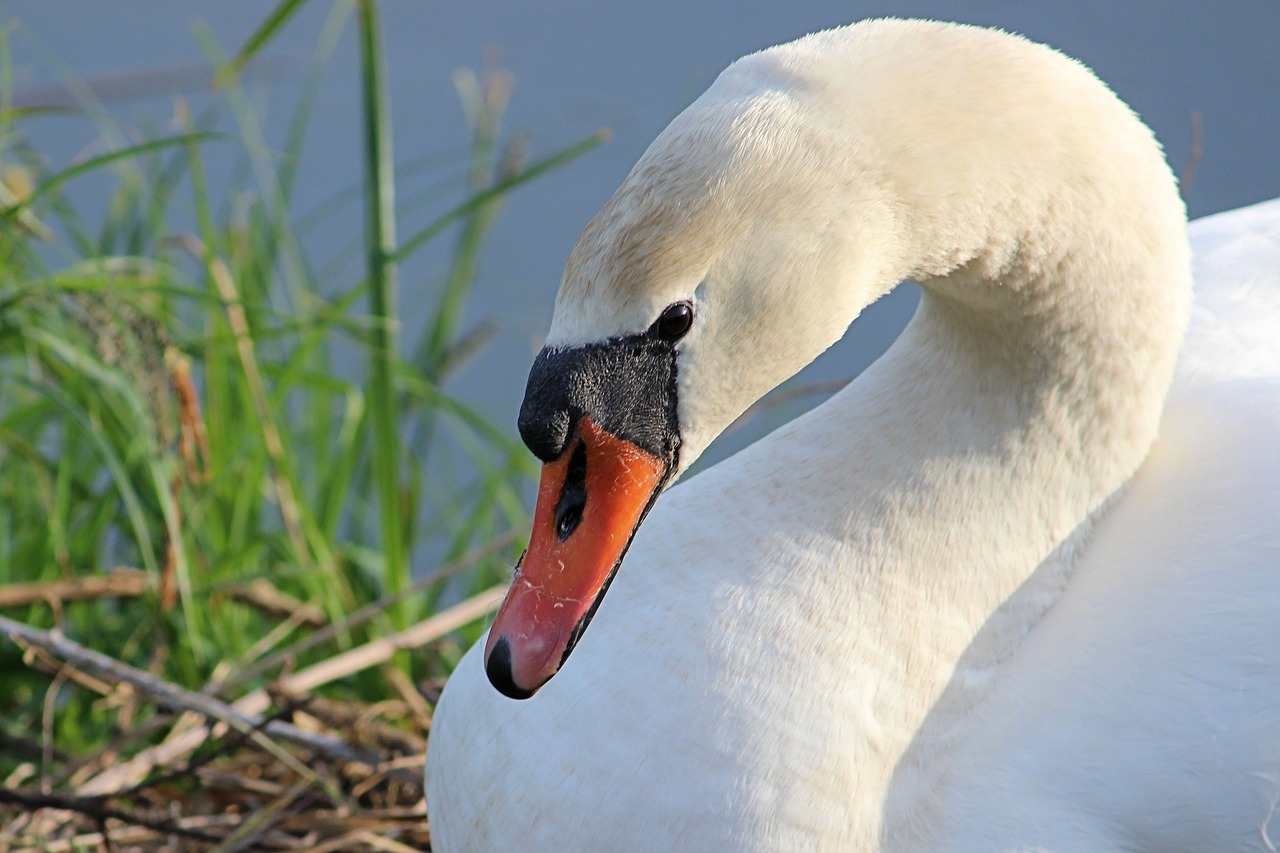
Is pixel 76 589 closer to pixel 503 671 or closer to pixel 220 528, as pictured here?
pixel 220 528

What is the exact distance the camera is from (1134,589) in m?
1.67

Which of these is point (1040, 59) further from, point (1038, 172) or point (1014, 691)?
point (1014, 691)

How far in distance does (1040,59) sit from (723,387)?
1.49 feet

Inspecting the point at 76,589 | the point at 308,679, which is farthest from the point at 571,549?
the point at 76,589

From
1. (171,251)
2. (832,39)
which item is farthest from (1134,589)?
(171,251)

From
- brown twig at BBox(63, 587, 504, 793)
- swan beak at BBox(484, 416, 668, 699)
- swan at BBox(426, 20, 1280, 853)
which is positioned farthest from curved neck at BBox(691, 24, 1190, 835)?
brown twig at BBox(63, 587, 504, 793)

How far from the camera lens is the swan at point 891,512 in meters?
1.35

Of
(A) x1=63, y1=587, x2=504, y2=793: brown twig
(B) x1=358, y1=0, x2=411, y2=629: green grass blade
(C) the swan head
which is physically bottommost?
(A) x1=63, y1=587, x2=504, y2=793: brown twig

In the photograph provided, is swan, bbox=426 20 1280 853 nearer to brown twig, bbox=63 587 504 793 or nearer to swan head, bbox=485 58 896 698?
swan head, bbox=485 58 896 698

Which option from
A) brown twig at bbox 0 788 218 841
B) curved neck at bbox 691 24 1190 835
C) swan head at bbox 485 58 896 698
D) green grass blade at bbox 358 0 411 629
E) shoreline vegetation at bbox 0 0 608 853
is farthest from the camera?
green grass blade at bbox 358 0 411 629

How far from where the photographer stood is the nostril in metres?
1.39

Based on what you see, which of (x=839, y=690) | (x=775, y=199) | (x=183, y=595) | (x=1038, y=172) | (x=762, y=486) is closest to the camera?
(x=775, y=199)

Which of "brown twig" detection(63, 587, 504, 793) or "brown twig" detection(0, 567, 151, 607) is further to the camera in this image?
"brown twig" detection(0, 567, 151, 607)

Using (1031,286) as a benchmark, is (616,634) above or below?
below
